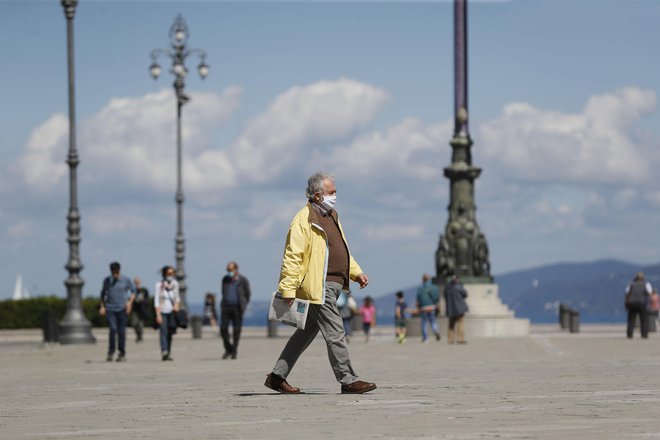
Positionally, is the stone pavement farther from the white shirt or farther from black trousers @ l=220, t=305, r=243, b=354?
black trousers @ l=220, t=305, r=243, b=354

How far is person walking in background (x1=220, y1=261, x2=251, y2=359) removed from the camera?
26.2 m

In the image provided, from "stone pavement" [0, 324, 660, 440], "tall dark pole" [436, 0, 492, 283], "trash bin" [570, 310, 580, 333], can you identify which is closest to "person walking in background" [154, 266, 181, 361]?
"stone pavement" [0, 324, 660, 440]

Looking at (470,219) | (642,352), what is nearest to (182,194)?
(470,219)

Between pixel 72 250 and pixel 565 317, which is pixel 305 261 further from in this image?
pixel 565 317

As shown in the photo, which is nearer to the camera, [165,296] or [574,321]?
[165,296]

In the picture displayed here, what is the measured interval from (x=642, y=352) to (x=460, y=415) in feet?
53.8

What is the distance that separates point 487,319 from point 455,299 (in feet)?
19.9

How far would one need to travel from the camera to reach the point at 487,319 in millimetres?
41000

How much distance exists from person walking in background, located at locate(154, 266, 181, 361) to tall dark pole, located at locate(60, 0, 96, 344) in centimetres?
894

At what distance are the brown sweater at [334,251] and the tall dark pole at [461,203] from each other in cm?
2880

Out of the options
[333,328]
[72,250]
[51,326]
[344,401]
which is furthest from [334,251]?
[51,326]

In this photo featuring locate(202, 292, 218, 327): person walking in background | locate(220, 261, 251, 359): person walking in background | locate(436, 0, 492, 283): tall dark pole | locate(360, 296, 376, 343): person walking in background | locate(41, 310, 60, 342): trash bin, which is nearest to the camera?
locate(220, 261, 251, 359): person walking in background

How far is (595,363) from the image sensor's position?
2183 cm

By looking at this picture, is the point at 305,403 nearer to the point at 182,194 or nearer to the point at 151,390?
the point at 151,390
